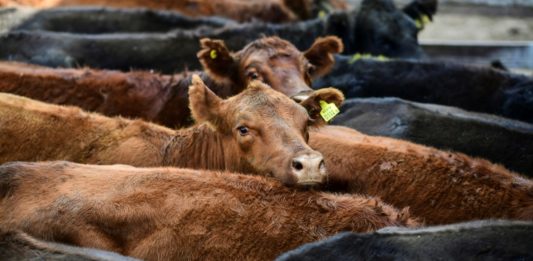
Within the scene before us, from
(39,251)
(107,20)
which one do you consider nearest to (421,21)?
(107,20)

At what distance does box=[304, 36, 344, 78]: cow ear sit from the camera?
7.05 metres

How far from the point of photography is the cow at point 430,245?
10.8 feet

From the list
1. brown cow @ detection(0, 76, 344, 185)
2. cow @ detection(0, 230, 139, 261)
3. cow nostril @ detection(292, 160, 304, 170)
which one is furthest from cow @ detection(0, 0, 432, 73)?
cow @ detection(0, 230, 139, 261)

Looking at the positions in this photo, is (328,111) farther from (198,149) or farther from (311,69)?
→ (311,69)

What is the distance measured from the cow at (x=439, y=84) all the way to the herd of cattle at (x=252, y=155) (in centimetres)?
1

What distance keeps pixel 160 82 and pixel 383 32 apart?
3.95m

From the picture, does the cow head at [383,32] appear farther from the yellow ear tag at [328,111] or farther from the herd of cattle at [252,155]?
the yellow ear tag at [328,111]

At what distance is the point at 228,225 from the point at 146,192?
418 mm

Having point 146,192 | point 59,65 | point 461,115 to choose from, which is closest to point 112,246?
point 146,192

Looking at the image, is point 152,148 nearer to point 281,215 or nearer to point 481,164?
point 281,215

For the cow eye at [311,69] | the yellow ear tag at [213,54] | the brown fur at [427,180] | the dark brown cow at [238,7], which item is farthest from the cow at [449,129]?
the dark brown cow at [238,7]

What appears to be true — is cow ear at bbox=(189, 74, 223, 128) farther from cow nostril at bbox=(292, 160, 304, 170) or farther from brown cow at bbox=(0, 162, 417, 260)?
brown cow at bbox=(0, 162, 417, 260)

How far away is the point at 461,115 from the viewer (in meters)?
6.38

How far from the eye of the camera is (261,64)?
6512 millimetres
